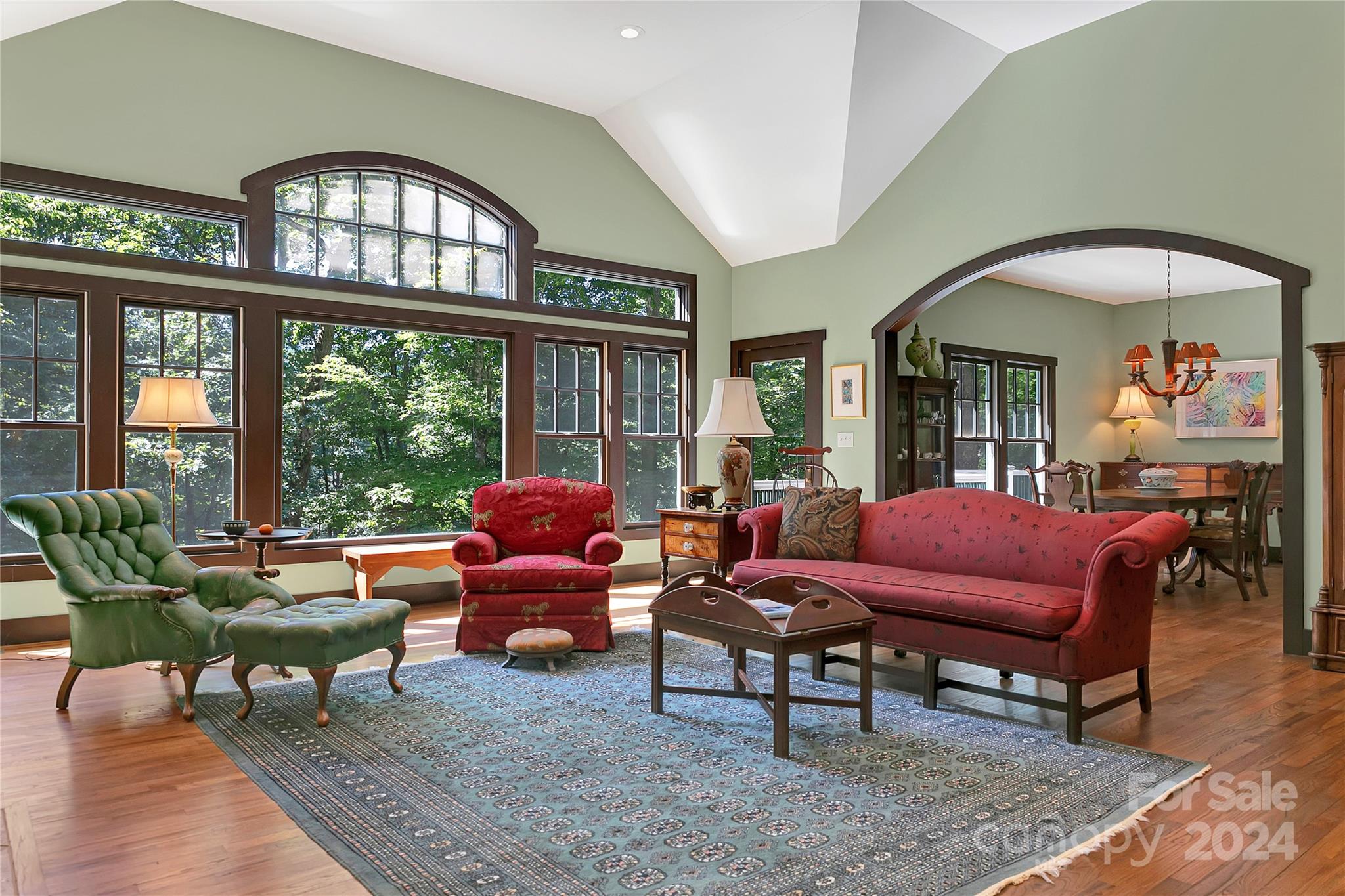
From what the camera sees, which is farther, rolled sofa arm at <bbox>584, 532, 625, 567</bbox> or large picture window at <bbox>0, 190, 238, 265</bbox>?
rolled sofa arm at <bbox>584, 532, 625, 567</bbox>

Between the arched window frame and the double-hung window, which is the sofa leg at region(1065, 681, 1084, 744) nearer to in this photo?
the arched window frame

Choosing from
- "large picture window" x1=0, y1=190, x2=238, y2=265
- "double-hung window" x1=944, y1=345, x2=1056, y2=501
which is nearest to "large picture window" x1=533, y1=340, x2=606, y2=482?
"large picture window" x1=0, y1=190, x2=238, y2=265

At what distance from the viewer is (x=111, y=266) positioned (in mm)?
5156

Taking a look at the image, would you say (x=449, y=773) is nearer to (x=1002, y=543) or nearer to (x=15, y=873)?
(x=15, y=873)

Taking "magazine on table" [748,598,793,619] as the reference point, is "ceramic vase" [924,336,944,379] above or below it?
above

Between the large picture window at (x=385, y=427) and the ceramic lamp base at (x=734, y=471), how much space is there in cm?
181

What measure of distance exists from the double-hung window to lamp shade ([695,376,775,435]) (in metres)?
3.23

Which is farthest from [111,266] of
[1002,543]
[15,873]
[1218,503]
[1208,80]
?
[1218,503]

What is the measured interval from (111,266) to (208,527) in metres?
1.64

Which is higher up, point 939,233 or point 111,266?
point 939,233

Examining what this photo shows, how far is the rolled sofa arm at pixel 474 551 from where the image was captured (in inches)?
193

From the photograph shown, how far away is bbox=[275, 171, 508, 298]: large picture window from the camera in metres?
5.89

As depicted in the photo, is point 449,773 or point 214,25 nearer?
point 449,773

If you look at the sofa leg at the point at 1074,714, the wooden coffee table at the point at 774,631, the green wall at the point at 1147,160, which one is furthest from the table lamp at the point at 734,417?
the sofa leg at the point at 1074,714
